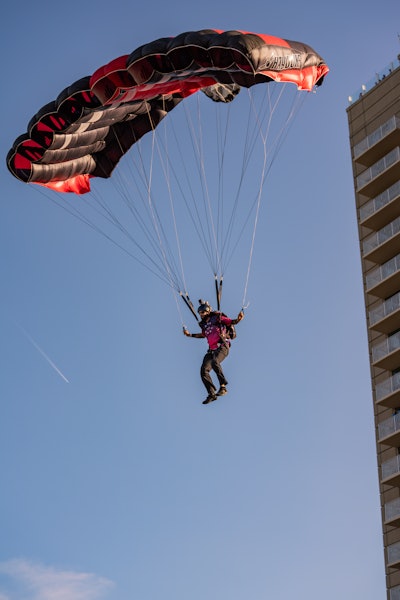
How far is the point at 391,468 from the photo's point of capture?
42.9 meters

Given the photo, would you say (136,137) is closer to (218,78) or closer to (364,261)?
(218,78)

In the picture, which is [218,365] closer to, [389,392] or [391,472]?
[391,472]

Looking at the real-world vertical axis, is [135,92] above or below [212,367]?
above

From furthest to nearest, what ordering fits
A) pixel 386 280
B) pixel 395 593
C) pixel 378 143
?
1. pixel 378 143
2. pixel 386 280
3. pixel 395 593

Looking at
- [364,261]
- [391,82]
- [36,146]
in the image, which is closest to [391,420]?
[364,261]

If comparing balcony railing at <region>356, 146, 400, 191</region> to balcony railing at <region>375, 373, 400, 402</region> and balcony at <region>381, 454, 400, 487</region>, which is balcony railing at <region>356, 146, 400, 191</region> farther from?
balcony at <region>381, 454, 400, 487</region>

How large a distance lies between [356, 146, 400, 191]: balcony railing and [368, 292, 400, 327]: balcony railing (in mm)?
5309

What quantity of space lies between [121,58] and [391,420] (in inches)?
732

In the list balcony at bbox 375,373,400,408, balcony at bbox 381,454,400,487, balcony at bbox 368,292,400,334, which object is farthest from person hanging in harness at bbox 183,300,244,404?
balcony at bbox 368,292,400,334

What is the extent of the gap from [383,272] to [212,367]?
17.8 meters

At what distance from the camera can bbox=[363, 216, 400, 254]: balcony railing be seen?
47.4 metres

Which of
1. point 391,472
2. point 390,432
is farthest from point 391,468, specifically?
point 390,432

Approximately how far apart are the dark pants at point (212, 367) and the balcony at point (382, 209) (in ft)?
60.0

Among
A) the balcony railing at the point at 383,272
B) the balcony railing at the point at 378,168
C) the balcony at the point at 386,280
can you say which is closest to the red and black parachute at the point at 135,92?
the balcony at the point at 386,280
